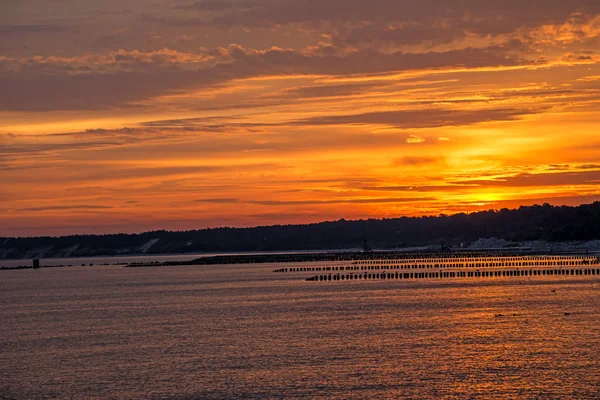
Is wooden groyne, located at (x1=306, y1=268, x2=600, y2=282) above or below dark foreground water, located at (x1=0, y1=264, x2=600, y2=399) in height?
above

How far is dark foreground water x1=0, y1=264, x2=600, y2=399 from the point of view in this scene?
37062mm

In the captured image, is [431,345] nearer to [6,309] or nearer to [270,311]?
[270,311]

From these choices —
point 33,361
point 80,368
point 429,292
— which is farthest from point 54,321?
point 429,292

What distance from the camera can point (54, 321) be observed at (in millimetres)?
73000

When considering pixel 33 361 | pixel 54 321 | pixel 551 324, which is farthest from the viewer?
pixel 54 321

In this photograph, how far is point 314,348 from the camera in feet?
159

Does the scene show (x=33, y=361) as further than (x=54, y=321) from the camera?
No

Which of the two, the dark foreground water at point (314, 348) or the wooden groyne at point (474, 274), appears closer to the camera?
the dark foreground water at point (314, 348)

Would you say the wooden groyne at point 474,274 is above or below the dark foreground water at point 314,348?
above

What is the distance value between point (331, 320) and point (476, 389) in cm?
2911

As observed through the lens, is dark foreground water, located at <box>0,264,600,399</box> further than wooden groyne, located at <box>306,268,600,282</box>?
No

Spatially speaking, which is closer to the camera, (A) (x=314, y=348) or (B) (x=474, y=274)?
(A) (x=314, y=348)

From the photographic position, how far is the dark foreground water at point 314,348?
122ft

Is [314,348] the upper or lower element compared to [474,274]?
lower
